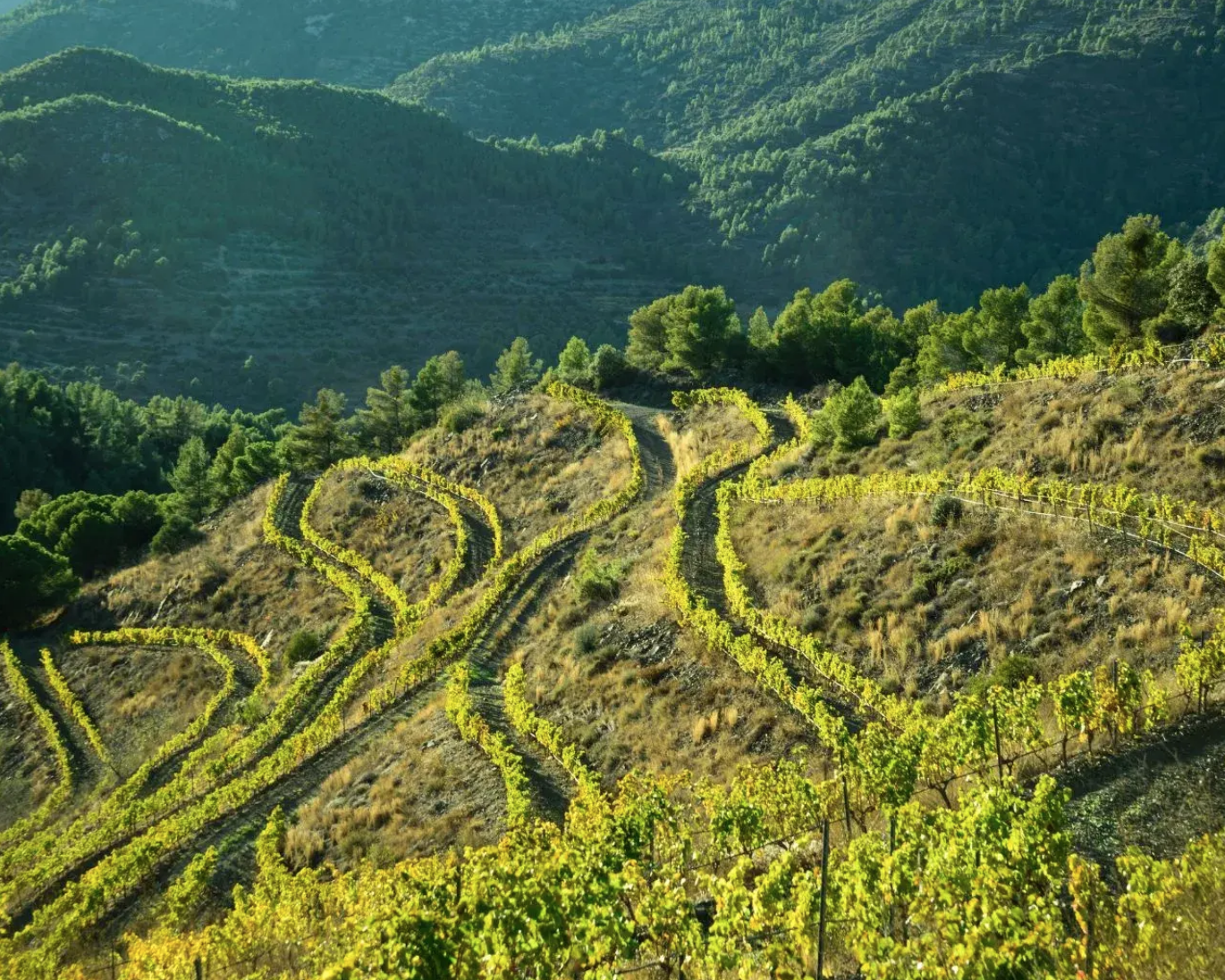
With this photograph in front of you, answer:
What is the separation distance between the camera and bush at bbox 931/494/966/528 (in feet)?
105

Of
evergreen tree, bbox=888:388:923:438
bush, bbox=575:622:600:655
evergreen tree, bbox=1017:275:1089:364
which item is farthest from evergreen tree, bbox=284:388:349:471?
evergreen tree, bbox=1017:275:1089:364

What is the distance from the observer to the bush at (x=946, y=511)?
32156mm

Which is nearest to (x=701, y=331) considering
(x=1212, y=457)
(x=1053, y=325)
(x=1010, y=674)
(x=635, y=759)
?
(x=1053, y=325)

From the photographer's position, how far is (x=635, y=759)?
27.6 m

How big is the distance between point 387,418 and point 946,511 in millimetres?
59170

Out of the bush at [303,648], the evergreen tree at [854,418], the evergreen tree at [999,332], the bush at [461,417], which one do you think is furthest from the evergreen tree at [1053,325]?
the bush at [303,648]

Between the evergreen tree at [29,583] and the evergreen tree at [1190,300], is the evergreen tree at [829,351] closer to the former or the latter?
the evergreen tree at [1190,300]

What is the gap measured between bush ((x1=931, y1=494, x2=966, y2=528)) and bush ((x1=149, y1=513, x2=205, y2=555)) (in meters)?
57.8

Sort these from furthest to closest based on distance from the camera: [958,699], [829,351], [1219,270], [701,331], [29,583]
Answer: [701,331] → [829,351] → [29,583] → [1219,270] → [958,699]

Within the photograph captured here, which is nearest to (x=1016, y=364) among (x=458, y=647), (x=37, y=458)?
(x=458, y=647)

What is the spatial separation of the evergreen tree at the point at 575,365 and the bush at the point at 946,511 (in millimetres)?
47184

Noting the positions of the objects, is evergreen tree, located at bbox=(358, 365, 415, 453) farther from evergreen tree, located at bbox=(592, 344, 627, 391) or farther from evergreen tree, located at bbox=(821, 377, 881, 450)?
evergreen tree, located at bbox=(821, 377, 881, 450)

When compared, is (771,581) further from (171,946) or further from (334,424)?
(334,424)

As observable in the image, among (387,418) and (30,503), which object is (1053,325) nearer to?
(387,418)
